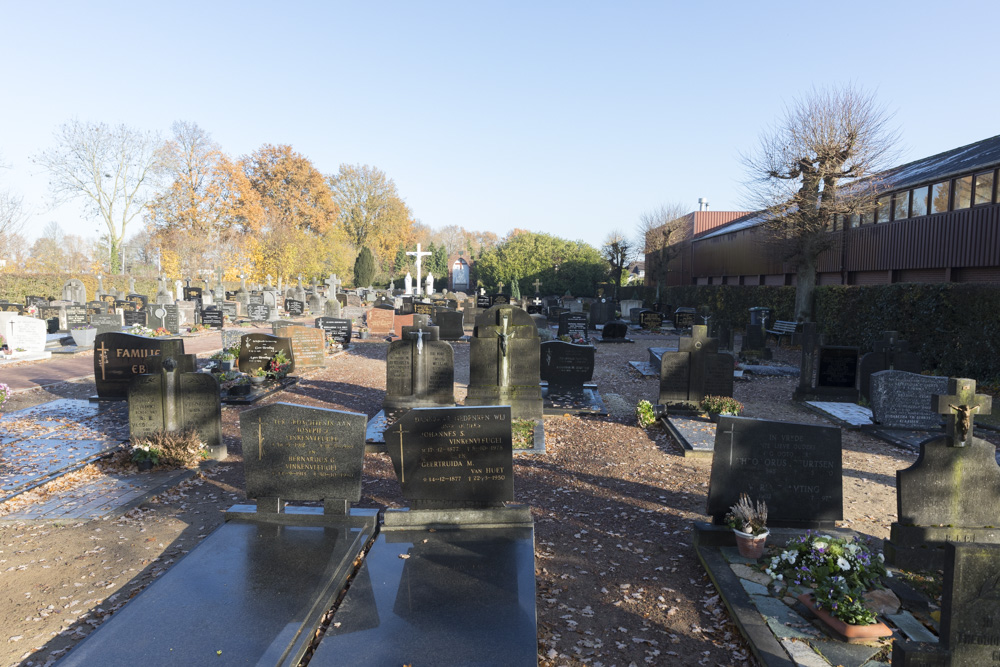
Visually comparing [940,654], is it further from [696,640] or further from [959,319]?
[959,319]

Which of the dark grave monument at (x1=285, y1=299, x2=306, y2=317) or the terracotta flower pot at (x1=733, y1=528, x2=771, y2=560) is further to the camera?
the dark grave monument at (x1=285, y1=299, x2=306, y2=317)

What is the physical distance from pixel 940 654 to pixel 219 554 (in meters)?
5.31

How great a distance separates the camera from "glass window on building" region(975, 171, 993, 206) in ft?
58.0

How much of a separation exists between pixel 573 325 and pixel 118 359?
57.2 feet

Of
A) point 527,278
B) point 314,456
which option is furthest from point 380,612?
point 527,278

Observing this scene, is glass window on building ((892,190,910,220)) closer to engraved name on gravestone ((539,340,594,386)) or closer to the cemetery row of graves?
the cemetery row of graves

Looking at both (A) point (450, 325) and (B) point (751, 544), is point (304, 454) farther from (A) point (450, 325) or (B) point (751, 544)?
(A) point (450, 325)

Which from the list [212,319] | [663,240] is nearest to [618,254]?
[663,240]

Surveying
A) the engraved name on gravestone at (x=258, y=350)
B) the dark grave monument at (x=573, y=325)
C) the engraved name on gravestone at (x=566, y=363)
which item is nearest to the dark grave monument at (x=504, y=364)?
the engraved name on gravestone at (x=566, y=363)

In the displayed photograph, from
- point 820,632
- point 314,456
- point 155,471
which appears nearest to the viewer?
point 820,632

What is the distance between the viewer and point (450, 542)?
5504 mm

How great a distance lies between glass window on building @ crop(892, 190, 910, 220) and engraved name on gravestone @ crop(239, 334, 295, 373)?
2261cm

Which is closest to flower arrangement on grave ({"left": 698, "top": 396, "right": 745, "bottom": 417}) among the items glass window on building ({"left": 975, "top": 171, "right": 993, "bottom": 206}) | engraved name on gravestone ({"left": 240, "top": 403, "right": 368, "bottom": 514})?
engraved name on gravestone ({"left": 240, "top": 403, "right": 368, "bottom": 514})

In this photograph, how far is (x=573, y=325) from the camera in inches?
994
